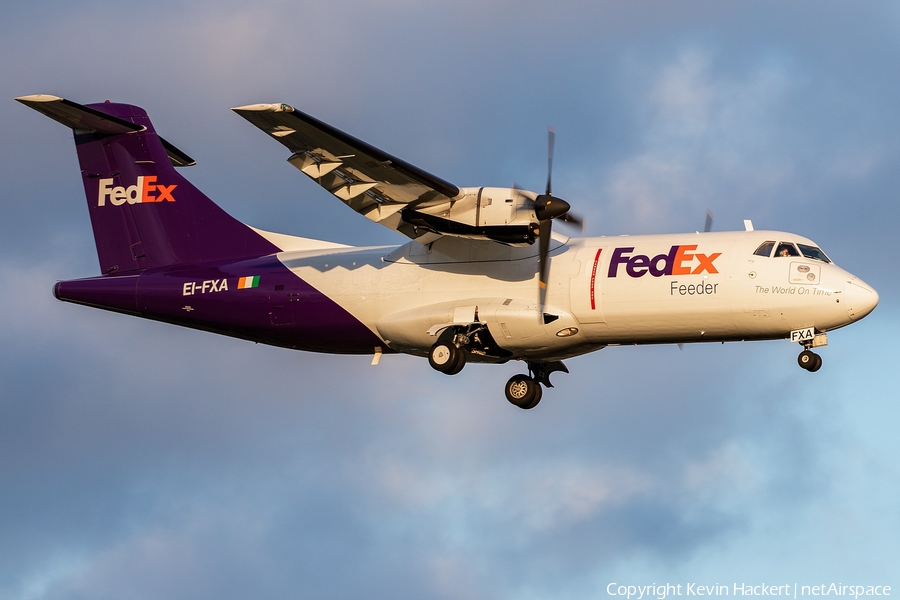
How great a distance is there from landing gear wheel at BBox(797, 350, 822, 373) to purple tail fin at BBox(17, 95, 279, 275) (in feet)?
31.6

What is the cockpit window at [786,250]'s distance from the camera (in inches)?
774

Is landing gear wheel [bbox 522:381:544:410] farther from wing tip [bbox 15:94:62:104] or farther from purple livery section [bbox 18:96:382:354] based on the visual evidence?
wing tip [bbox 15:94:62:104]

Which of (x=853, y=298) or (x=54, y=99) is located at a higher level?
(x=54, y=99)

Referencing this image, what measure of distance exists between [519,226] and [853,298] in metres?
5.21

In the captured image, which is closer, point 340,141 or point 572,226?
point 340,141

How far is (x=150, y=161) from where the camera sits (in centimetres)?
2398

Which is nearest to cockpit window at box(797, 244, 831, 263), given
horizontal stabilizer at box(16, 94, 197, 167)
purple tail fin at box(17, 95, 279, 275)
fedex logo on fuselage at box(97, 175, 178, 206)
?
purple tail fin at box(17, 95, 279, 275)

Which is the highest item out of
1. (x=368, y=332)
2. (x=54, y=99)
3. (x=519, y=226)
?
(x=54, y=99)

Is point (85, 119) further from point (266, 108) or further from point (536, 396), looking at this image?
point (536, 396)

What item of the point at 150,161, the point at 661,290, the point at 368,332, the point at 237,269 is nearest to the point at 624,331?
the point at 661,290

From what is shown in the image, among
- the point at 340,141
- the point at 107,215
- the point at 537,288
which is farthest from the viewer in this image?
the point at 107,215

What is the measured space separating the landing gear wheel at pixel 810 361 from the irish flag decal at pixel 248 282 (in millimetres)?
9393

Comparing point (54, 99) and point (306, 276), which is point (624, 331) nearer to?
point (306, 276)

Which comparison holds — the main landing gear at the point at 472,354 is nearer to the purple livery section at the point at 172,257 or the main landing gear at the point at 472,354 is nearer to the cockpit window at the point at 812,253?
the purple livery section at the point at 172,257
